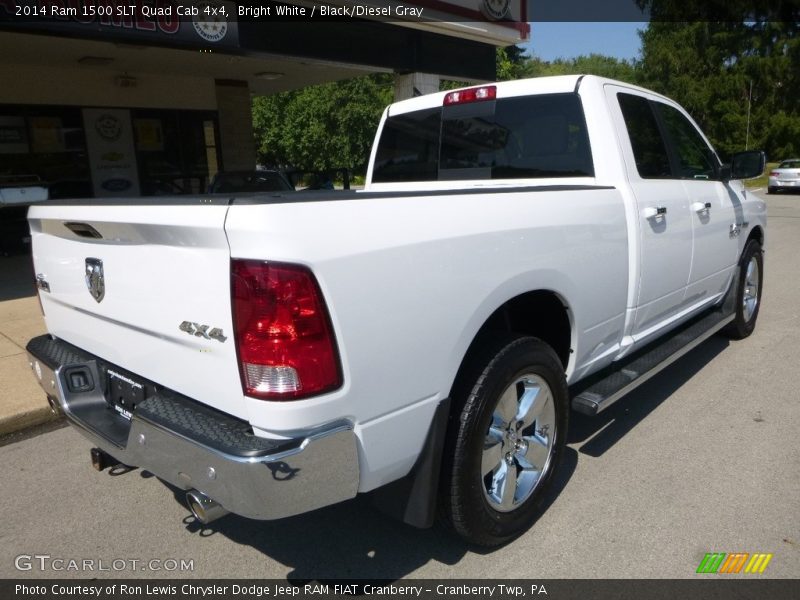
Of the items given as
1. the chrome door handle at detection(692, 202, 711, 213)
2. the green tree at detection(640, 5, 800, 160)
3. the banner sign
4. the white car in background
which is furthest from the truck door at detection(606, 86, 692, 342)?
the green tree at detection(640, 5, 800, 160)

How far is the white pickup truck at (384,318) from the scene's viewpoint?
1.86 meters

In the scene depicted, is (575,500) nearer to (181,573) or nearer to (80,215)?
(181,573)

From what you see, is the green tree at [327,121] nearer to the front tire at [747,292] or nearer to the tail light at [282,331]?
the front tire at [747,292]

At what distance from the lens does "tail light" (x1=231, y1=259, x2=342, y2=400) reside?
1.81 meters

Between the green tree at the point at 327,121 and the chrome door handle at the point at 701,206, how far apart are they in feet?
126

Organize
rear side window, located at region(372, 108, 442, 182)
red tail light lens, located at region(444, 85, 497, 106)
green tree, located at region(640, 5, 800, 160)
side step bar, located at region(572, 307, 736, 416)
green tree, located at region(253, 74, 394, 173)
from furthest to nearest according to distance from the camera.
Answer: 1. green tree, located at region(640, 5, 800, 160)
2. green tree, located at region(253, 74, 394, 173)
3. rear side window, located at region(372, 108, 442, 182)
4. red tail light lens, located at region(444, 85, 497, 106)
5. side step bar, located at region(572, 307, 736, 416)

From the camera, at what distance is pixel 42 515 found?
3061 mm

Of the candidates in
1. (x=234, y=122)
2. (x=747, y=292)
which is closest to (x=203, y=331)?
(x=747, y=292)

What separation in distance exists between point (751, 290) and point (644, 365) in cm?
267

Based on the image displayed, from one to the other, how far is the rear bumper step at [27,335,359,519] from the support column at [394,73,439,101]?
983 centimetres

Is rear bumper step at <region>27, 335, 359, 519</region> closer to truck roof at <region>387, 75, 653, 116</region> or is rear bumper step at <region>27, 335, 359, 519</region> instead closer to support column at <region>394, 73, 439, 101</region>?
truck roof at <region>387, 75, 653, 116</region>

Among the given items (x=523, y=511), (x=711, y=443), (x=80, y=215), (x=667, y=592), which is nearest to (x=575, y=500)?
(x=523, y=511)

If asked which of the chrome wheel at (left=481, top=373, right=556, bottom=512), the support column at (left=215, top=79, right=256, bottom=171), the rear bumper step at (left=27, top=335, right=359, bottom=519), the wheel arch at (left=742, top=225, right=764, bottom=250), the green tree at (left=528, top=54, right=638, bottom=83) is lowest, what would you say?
the chrome wheel at (left=481, top=373, right=556, bottom=512)

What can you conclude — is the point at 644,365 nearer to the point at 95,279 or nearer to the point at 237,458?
the point at 237,458
